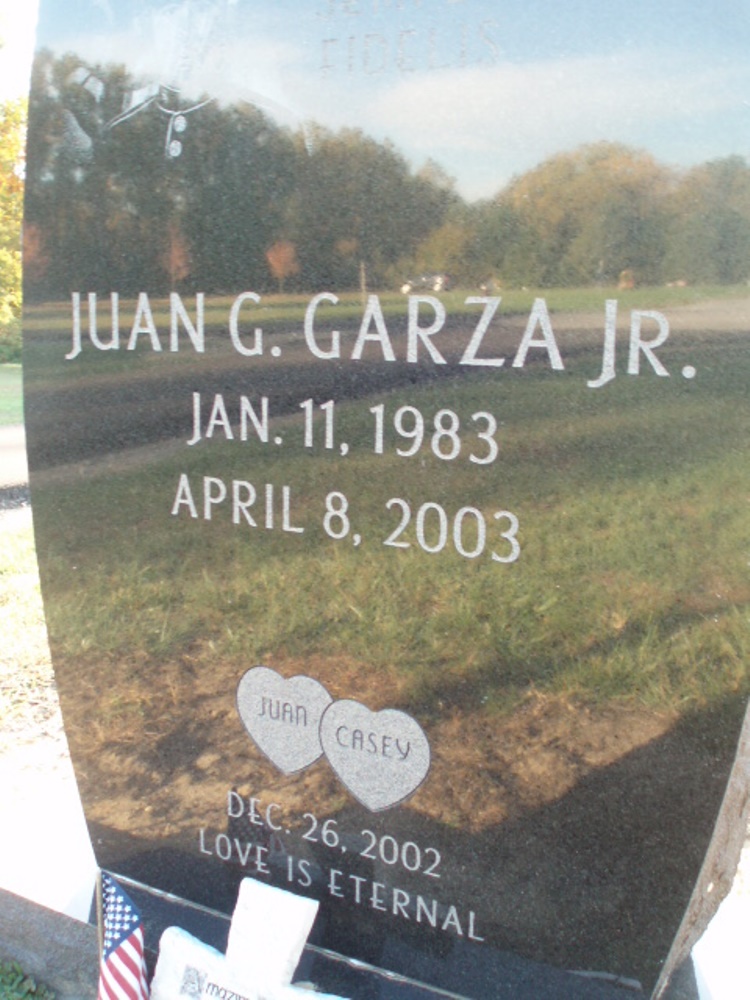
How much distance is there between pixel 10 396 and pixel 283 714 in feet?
23.9

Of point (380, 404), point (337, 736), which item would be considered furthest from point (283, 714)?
A: point (380, 404)

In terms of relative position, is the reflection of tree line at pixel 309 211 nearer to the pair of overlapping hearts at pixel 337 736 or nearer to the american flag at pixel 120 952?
the pair of overlapping hearts at pixel 337 736

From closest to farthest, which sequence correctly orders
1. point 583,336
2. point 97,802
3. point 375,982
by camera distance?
point 583,336 < point 375,982 < point 97,802

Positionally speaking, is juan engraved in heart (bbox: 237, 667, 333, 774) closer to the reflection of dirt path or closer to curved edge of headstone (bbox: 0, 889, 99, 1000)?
the reflection of dirt path

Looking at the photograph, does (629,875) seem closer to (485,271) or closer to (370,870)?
(370,870)

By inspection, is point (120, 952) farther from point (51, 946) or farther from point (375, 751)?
point (375, 751)

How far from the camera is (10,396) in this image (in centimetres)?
888

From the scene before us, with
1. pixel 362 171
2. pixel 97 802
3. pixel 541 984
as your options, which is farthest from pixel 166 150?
pixel 541 984

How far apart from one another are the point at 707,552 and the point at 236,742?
A: 47.7 inches

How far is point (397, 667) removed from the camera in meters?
2.21

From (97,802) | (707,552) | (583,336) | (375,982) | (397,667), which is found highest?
(583,336)

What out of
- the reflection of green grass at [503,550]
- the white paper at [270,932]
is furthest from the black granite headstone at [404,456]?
the white paper at [270,932]

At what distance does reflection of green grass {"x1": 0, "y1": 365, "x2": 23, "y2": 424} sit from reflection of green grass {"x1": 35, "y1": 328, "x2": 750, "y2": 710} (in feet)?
20.3

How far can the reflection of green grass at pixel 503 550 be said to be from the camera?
185 cm
